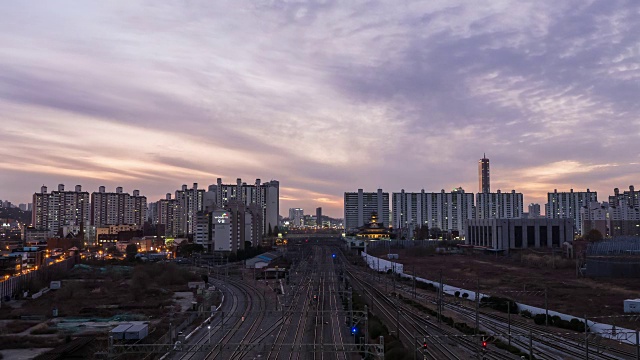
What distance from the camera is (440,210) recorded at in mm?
192875

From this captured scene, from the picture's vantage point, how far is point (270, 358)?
27.4 metres

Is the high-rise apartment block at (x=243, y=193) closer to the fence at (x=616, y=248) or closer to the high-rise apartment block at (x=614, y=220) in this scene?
the high-rise apartment block at (x=614, y=220)

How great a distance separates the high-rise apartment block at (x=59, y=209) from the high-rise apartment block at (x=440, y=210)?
110877mm

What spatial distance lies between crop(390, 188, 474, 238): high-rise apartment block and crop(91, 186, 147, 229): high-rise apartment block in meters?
96.8

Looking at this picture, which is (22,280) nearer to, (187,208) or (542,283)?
(542,283)

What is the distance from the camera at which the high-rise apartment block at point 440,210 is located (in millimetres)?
191875

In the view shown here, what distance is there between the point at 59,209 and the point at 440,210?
13117cm

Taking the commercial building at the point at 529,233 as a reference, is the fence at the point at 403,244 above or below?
below

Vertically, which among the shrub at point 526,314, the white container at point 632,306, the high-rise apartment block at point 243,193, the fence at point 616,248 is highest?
the high-rise apartment block at point 243,193

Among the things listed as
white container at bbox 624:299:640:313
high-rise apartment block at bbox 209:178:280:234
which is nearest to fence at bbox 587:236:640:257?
white container at bbox 624:299:640:313

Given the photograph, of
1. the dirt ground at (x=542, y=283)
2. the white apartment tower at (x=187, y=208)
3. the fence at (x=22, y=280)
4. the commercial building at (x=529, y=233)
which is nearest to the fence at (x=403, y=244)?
the commercial building at (x=529, y=233)

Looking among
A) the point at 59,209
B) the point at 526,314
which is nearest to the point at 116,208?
the point at 59,209

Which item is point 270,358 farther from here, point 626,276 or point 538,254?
point 538,254

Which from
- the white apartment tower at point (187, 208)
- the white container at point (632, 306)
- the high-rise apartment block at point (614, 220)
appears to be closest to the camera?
the white container at point (632, 306)
